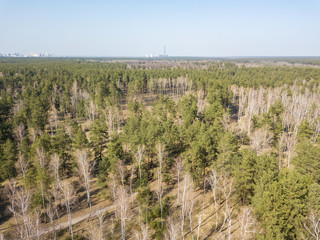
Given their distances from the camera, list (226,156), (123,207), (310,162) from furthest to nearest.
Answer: (226,156)
(310,162)
(123,207)

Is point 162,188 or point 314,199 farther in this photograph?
point 162,188

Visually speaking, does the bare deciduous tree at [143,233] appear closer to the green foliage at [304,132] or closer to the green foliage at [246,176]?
the green foliage at [246,176]

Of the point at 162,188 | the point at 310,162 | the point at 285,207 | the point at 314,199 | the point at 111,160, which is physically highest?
the point at 310,162

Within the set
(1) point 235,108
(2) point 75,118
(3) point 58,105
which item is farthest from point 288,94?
(3) point 58,105

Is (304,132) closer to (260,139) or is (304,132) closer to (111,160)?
→ (260,139)

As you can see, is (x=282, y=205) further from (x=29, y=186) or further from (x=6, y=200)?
(x=6, y=200)

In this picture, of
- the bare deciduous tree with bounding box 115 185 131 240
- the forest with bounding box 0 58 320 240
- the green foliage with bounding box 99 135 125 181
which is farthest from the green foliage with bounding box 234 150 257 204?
the green foliage with bounding box 99 135 125 181

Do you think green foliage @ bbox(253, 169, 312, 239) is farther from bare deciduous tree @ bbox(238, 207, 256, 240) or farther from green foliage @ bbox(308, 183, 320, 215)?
bare deciduous tree @ bbox(238, 207, 256, 240)

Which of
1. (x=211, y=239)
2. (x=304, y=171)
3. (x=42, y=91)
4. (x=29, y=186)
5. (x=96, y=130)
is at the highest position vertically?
(x=42, y=91)

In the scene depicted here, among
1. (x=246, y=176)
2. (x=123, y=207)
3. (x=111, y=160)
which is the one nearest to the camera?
(x=123, y=207)

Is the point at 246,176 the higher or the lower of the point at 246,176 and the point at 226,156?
the lower

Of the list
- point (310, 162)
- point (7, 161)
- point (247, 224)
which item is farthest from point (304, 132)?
point (7, 161)
